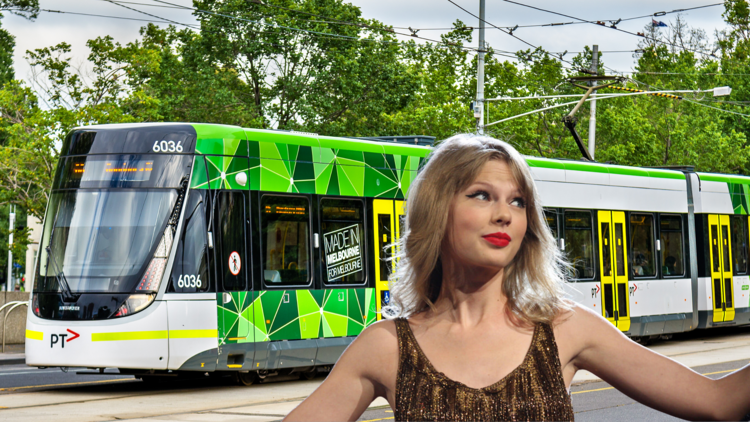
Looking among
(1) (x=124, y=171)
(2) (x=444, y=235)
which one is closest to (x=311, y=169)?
(1) (x=124, y=171)

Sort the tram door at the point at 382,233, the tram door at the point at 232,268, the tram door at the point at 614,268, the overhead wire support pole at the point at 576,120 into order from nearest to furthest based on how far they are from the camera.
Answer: the tram door at the point at 232,268, the tram door at the point at 382,233, the tram door at the point at 614,268, the overhead wire support pole at the point at 576,120

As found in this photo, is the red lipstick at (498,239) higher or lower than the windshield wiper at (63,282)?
higher

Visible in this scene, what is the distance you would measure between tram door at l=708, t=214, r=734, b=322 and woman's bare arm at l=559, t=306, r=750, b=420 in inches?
762

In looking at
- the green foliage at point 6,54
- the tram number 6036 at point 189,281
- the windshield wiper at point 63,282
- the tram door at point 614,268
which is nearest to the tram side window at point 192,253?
the tram number 6036 at point 189,281

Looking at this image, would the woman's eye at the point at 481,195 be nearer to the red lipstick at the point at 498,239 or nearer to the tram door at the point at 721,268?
the red lipstick at the point at 498,239

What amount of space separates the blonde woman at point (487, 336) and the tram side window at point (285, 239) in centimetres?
1065

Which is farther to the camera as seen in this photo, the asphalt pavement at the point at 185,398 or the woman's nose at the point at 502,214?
the asphalt pavement at the point at 185,398

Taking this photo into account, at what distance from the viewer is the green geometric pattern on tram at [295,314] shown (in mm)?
12180

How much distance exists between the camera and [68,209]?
1225 centimetres

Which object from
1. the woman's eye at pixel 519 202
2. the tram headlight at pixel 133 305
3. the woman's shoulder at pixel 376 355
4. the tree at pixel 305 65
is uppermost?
the tree at pixel 305 65

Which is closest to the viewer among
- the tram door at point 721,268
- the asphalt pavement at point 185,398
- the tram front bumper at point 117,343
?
the asphalt pavement at point 185,398

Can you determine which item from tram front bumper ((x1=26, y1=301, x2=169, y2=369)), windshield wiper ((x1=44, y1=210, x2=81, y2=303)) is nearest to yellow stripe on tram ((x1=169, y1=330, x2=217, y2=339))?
tram front bumper ((x1=26, y1=301, x2=169, y2=369))

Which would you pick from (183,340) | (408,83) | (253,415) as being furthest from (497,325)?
(408,83)

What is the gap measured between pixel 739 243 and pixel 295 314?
12.2 m
